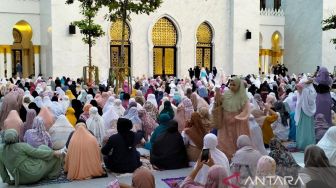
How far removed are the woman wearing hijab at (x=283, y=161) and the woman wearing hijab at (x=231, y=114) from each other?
118cm

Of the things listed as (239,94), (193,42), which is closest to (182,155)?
(239,94)

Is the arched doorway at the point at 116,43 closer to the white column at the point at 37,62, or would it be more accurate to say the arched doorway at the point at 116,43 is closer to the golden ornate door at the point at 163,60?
the golden ornate door at the point at 163,60

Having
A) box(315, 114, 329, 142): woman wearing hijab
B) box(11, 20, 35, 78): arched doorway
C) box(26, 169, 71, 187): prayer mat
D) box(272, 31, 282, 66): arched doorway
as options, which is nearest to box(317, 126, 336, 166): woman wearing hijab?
box(315, 114, 329, 142): woman wearing hijab

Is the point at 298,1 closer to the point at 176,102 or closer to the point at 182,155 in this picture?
the point at 176,102

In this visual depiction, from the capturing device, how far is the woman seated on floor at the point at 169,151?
A: 5.27 meters

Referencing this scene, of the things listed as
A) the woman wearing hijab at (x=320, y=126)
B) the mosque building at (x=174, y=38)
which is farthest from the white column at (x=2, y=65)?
the woman wearing hijab at (x=320, y=126)

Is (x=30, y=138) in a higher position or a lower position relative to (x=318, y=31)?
lower

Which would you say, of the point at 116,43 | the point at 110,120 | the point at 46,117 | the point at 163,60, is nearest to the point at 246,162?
the point at 110,120

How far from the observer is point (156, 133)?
562 centimetres

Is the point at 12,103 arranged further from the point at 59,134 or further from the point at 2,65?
the point at 2,65

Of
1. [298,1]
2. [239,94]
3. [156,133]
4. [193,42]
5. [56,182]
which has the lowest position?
[56,182]

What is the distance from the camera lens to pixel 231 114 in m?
5.07

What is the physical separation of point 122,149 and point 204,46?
43.0 feet

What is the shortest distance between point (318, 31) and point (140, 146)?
15.1m
